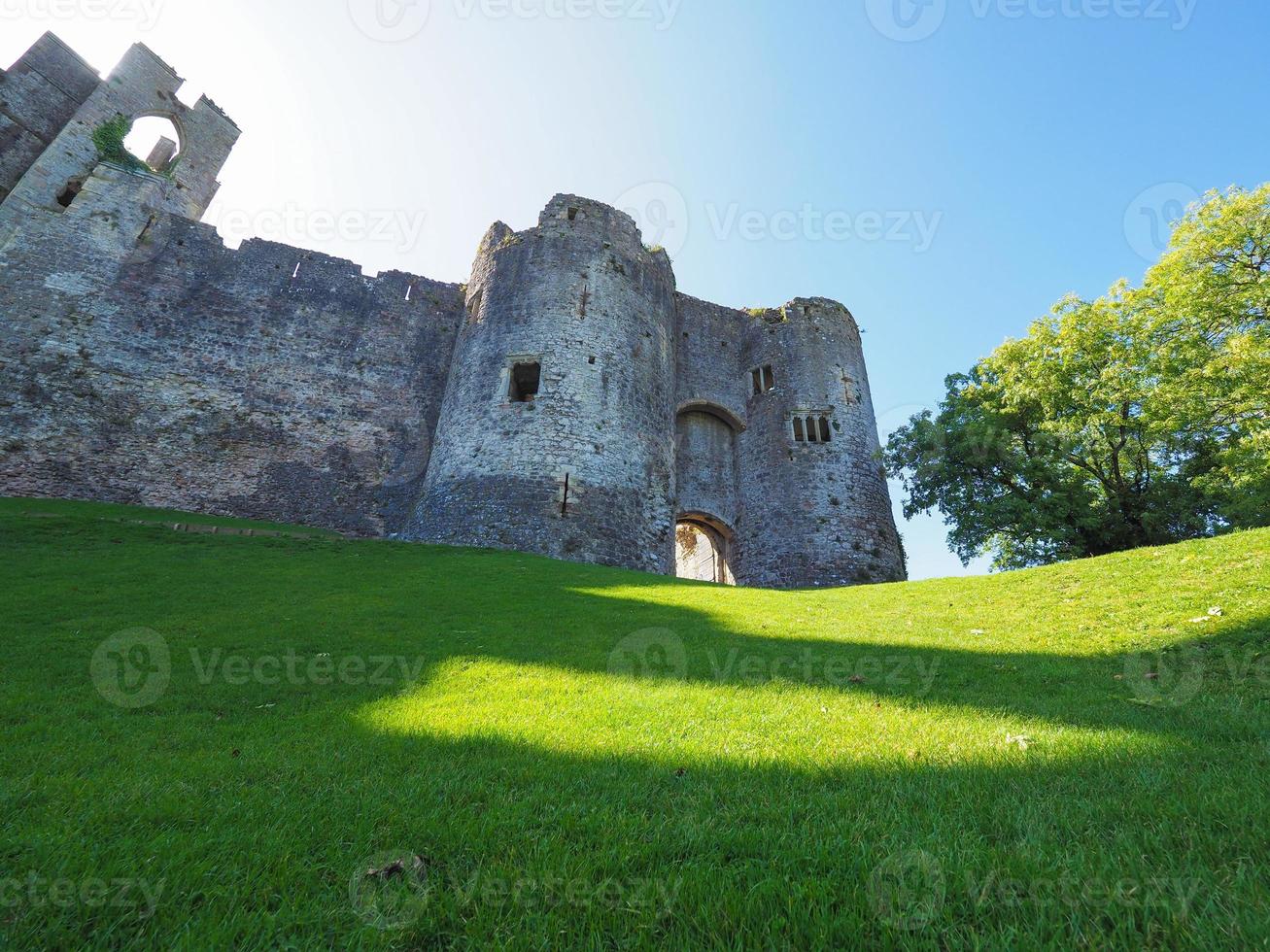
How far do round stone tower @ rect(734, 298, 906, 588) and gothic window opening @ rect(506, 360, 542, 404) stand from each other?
9.94 metres

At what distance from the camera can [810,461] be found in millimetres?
23672

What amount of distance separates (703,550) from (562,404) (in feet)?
41.8

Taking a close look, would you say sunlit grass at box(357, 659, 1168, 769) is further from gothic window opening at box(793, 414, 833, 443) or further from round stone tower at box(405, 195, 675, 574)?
gothic window opening at box(793, 414, 833, 443)

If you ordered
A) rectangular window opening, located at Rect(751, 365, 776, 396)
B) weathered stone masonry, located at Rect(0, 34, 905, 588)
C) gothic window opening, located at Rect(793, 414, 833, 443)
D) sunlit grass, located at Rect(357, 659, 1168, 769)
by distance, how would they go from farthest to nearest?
rectangular window opening, located at Rect(751, 365, 776, 396) < gothic window opening, located at Rect(793, 414, 833, 443) < weathered stone masonry, located at Rect(0, 34, 905, 588) < sunlit grass, located at Rect(357, 659, 1168, 769)

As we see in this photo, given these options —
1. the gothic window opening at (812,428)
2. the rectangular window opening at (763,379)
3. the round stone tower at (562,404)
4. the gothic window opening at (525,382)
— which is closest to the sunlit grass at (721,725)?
the round stone tower at (562,404)

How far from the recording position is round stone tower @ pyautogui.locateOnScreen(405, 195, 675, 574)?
17.5 meters

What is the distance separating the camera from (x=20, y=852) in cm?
219

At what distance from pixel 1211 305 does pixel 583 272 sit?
18412 mm

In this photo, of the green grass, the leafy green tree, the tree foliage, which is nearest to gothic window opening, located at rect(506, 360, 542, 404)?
the green grass

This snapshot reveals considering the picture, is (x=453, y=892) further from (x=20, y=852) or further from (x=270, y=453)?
(x=270, y=453)

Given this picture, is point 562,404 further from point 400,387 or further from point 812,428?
point 812,428

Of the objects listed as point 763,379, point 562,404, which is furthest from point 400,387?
point 763,379

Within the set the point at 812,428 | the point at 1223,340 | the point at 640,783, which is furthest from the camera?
the point at 812,428

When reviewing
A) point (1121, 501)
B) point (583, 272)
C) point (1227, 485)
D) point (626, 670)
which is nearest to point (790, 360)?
point (583, 272)
